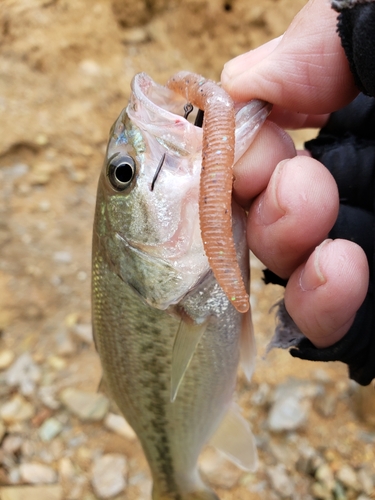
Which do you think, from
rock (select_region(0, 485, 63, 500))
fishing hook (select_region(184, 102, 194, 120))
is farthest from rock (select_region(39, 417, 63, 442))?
fishing hook (select_region(184, 102, 194, 120))

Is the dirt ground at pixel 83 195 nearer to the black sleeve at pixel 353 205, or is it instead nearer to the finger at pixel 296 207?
the black sleeve at pixel 353 205

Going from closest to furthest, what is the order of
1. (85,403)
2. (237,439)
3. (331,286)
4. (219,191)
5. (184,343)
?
(219,191), (331,286), (184,343), (237,439), (85,403)

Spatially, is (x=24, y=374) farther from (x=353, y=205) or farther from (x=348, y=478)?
(x=353, y=205)

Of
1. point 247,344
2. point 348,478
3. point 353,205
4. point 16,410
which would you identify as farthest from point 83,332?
point 353,205

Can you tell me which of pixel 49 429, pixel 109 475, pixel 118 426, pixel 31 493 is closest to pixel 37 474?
pixel 31 493

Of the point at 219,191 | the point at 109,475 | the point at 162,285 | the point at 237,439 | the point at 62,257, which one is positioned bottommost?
the point at 109,475

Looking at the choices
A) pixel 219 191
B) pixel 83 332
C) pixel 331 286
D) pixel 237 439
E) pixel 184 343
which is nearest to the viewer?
pixel 219 191

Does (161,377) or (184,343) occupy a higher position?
(184,343)

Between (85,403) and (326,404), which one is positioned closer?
(326,404)
